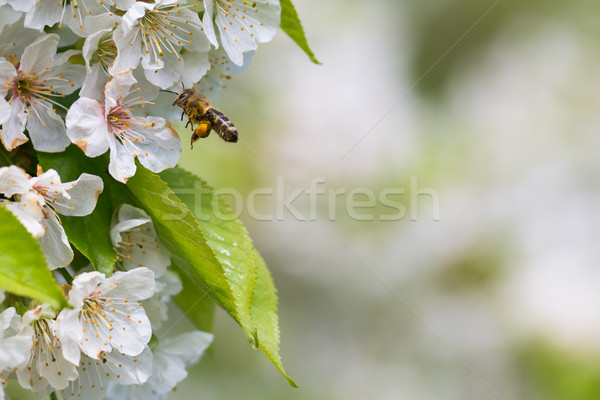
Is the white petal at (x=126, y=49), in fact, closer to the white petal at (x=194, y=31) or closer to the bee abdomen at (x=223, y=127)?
the white petal at (x=194, y=31)

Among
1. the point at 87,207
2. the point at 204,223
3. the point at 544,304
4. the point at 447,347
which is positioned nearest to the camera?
the point at 87,207

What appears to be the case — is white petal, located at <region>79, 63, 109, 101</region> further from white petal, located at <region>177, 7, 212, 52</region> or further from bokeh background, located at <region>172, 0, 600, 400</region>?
bokeh background, located at <region>172, 0, 600, 400</region>

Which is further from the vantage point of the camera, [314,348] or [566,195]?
[314,348]

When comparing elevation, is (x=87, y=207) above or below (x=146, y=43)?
below

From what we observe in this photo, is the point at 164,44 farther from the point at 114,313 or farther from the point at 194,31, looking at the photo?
the point at 114,313

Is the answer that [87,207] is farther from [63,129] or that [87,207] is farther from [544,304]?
[544,304]

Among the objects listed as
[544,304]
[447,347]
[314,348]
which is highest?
[544,304]

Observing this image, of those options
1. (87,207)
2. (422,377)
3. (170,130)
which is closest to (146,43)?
(170,130)

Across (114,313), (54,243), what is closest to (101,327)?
(114,313)

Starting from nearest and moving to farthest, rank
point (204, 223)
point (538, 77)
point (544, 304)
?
point (204, 223)
point (544, 304)
point (538, 77)
